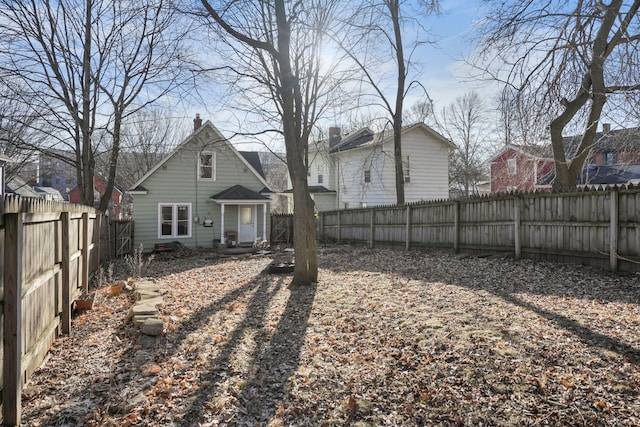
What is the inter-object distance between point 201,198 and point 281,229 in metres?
4.38

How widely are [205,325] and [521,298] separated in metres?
5.03

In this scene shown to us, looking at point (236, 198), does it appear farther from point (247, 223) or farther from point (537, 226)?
point (537, 226)

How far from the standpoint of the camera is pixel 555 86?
32.3ft

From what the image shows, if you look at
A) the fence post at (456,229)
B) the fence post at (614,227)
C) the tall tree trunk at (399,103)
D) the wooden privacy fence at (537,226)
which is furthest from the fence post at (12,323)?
the tall tree trunk at (399,103)

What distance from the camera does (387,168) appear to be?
2431 centimetres

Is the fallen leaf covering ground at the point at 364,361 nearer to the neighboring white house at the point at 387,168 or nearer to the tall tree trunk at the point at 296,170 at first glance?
the tall tree trunk at the point at 296,170

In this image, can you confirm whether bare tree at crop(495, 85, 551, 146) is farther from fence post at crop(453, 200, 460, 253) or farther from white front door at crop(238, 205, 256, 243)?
white front door at crop(238, 205, 256, 243)

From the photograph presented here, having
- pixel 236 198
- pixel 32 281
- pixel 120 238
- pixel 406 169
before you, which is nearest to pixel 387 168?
pixel 406 169

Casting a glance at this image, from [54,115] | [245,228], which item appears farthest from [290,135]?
[245,228]

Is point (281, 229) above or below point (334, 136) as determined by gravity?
below

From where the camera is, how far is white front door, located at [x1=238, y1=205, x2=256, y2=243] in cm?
1988

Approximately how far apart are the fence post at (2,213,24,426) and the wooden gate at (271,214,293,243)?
18.0 meters

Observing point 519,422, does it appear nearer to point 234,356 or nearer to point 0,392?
point 234,356

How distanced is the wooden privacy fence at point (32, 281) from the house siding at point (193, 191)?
38.5 ft
